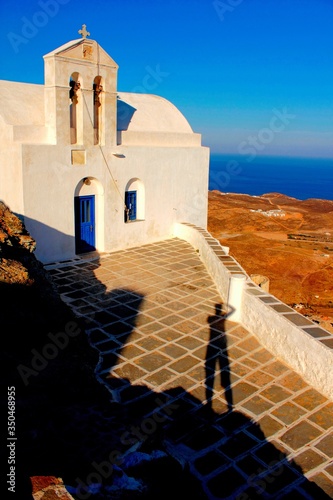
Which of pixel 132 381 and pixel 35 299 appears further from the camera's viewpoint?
pixel 132 381

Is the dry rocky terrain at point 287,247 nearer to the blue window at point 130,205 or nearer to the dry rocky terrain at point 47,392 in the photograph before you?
the blue window at point 130,205

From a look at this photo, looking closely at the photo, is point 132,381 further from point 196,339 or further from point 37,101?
point 37,101

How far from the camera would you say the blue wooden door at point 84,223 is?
11734 mm

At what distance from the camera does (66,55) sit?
10.4 metres

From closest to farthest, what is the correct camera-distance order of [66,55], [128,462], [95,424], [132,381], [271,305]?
[128,462], [95,424], [132,381], [271,305], [66,55]

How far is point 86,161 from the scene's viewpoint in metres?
11.3

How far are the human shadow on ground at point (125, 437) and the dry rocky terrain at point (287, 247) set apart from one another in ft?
31.0

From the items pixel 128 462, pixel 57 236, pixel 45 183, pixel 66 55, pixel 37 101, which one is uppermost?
pixel 66 55

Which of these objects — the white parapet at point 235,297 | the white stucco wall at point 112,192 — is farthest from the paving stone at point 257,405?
the white stucco wall at point 112,192

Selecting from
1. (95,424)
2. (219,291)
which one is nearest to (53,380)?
(95,424)

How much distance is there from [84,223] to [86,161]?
5.80 feet

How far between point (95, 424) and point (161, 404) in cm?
176

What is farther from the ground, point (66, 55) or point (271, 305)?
point (66, 55)

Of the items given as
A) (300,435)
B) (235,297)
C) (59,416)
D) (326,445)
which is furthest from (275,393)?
(59,416)
